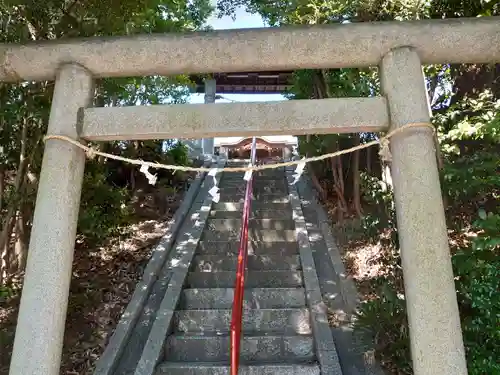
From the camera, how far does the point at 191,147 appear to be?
12.1m

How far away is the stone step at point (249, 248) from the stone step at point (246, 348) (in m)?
1.80

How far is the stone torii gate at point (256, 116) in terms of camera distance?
2502mm

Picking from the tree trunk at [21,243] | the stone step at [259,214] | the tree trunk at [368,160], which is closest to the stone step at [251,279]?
the stone step at [259,214]

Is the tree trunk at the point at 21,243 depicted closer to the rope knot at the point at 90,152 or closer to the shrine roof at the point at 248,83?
the rope knot at the point at 90,152

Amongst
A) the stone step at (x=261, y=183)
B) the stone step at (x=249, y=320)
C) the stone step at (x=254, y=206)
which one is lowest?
the stone step at (x=249, y=320)

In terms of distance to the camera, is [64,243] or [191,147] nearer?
[64,243]

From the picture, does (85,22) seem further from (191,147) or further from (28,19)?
(191,147)

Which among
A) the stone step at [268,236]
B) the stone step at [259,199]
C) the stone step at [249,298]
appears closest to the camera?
the stone step at [249,298]

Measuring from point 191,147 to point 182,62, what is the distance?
9.22m

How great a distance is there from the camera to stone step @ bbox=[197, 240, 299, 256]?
6152 millimetres

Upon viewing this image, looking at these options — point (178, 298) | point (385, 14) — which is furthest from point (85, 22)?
point (385, 14)

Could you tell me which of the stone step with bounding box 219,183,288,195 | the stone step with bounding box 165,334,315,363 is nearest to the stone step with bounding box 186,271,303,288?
the stone step with bounding box 165,334,315,363

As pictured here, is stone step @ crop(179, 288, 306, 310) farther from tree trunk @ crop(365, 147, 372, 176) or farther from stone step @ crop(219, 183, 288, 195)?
stone step @ crop(219, 183, 288, 195)

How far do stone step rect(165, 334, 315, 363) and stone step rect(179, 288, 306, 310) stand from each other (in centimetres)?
64
